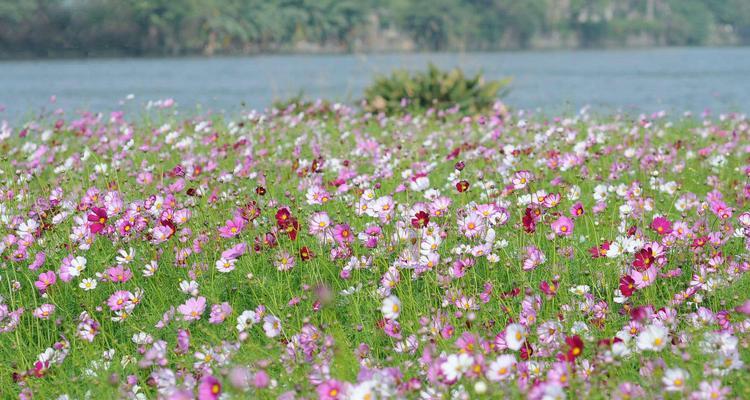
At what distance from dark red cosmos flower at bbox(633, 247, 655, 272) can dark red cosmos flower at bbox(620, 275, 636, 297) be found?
0.05 m

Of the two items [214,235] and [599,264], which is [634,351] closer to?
[599,264]

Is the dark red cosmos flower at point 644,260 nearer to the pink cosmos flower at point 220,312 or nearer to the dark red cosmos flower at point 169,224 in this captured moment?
the pink cosmos flower at point 220,312

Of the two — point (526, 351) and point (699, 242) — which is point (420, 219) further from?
point (699, 242)

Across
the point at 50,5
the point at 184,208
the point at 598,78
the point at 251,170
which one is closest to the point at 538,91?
the point at 598,78

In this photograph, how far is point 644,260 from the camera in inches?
105

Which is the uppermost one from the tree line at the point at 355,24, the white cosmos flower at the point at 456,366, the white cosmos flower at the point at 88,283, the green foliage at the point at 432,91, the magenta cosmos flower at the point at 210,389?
the magenta cosmos flower at the point at 210,389

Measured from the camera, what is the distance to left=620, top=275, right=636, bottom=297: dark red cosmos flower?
2.63m

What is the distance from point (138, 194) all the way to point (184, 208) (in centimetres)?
91

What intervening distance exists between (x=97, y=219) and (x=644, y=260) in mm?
1958

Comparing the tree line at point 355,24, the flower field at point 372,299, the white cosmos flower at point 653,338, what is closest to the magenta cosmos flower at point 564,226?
the flower field at point 372,299

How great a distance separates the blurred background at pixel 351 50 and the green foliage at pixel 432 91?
0.31 metres

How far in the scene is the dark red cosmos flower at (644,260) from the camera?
266 cm

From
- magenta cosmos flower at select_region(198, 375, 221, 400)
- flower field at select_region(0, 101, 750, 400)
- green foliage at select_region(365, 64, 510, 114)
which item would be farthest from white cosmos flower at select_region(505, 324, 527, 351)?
green foliage at select_region(365, 64, 510, 114)

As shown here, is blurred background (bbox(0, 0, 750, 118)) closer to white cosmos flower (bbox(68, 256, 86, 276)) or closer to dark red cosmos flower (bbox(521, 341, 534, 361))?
white cosmos flower (bbox(68, 256, 86, 276))
